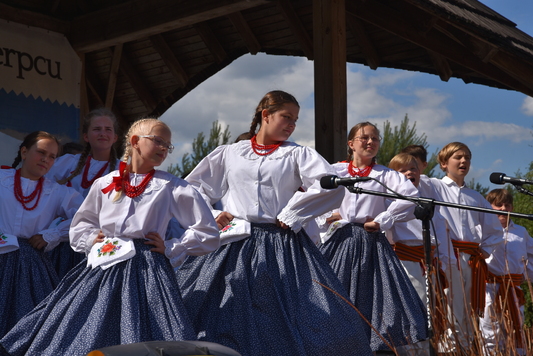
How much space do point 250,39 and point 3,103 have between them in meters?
2.76

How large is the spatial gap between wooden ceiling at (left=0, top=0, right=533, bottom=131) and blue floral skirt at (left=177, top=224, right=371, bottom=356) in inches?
117

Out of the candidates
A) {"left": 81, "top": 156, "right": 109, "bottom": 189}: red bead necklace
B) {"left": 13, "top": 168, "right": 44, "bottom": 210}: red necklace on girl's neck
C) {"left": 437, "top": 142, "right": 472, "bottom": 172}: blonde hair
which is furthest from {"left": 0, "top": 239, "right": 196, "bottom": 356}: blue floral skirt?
{"left": 437, "top": 142, "right": 472, "bottom": 172}: blonde hair

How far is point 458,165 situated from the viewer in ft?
19.2

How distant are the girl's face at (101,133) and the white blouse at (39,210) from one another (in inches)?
17.5

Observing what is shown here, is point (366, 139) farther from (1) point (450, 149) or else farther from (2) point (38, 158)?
(2) point (38, 158)

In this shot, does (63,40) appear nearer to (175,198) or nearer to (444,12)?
(444,12)

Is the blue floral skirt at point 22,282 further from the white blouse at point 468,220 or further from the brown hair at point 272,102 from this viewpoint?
the white blouse at point 468,220

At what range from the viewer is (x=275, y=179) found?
3896 millimetres

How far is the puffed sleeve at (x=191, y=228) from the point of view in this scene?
342cm

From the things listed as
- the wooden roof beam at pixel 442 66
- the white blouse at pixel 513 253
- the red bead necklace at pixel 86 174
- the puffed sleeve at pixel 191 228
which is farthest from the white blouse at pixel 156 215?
the wooden roof beam at pixel 442 66

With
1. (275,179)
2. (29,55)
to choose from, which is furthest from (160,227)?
(29,55)

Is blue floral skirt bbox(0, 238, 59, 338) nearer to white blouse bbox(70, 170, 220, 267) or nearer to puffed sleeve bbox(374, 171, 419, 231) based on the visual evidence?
white blouse bbox(70, 170, 220, 267)

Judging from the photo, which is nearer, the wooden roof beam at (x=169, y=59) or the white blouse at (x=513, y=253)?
the white blouse at (x=513, y=253)

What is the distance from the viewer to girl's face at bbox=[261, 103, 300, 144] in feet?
13.2
